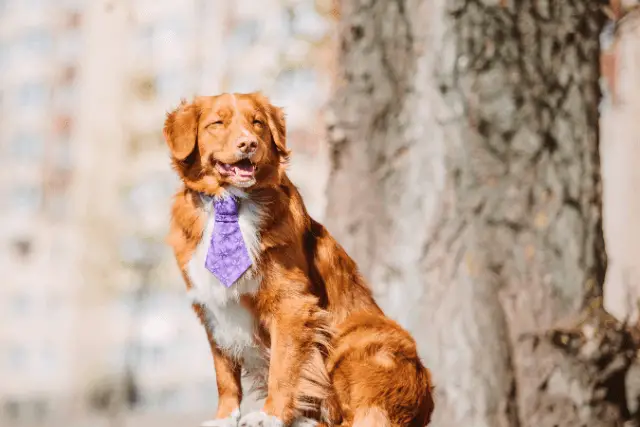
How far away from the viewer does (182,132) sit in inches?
143

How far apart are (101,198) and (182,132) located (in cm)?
3315

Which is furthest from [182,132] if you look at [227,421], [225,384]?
[227,421]

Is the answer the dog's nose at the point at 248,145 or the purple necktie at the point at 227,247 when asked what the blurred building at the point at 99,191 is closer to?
the purple necktie at the point at 227,247

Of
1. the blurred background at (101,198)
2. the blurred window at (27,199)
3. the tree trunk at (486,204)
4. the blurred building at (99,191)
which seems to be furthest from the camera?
the blurred window at (27,199)

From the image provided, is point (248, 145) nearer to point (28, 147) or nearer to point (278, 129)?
point (278, 129)

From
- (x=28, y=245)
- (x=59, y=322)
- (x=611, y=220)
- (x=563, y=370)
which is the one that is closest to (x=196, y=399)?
(x=59, y=322)

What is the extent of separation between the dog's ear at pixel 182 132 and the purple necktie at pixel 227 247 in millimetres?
226

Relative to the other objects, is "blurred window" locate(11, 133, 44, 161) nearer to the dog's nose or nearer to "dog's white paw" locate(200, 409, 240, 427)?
"dog's white paw" locate(200, 409, 240, 427)

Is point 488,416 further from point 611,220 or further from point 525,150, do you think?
point 611,220

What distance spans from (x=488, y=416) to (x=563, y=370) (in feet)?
1.97

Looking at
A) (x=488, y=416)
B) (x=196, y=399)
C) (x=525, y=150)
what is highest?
(x=525, y=150)

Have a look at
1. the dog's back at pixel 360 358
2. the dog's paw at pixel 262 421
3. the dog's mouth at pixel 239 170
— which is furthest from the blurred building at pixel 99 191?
the dog's mouth at pixel 239 170

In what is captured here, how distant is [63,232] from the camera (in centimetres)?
4409

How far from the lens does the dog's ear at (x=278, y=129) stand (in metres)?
3.68
